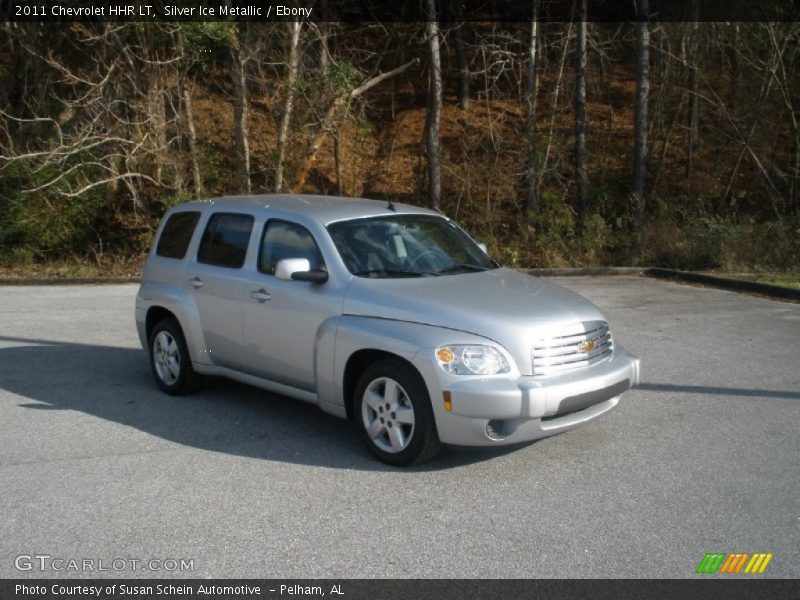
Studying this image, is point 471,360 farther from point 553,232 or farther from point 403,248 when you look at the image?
point 553,232

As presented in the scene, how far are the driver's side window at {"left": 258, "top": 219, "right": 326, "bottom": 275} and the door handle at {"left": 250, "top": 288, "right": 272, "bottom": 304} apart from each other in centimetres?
18

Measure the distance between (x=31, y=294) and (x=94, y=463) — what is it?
11.0 meters

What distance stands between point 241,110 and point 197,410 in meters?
14.4

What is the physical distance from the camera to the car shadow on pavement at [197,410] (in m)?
6.06

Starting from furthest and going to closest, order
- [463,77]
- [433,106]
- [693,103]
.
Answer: [463,77] < [693,103] < [433,106]

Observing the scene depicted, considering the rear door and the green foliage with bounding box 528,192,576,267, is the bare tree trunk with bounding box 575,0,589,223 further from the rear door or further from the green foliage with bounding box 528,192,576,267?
the rear door

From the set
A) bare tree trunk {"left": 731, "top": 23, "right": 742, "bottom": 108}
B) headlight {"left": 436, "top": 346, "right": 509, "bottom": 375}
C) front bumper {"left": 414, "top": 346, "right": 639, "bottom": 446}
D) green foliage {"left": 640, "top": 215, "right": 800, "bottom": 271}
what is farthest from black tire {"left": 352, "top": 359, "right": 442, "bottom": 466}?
bare tree trunk {"left": 731, "top": 23, "right": 742, "bottom": 108}

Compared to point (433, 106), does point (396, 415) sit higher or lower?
lower

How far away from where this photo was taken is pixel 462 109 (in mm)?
30906

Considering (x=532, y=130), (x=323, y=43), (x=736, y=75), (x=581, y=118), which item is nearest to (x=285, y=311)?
(x=323, y=43)

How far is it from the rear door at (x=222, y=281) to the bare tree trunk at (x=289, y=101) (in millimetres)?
13096

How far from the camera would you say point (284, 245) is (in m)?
6.79

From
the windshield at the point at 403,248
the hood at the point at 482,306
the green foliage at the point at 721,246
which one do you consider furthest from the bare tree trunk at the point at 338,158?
the hood at the point at 482,306

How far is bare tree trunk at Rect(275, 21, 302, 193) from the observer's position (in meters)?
19.7
